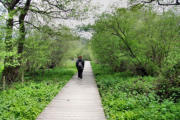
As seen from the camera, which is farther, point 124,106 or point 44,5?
point 44,5

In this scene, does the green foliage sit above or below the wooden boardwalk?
above

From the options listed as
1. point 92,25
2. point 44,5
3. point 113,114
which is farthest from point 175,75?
point 44,5

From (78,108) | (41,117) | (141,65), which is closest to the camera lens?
(41,117)

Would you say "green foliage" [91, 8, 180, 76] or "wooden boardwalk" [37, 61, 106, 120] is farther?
"green foliage" [91, 8, 180, 76]

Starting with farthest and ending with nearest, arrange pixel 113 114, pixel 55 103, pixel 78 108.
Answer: pixel 55 103 < pixel 78 108 < pixel 113 114

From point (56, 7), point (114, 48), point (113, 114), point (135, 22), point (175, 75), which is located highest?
point (56, 7)

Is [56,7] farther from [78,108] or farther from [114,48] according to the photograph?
[78,108]

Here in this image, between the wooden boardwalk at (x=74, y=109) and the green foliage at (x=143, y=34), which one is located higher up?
the green foliage at (x=143, y=34)

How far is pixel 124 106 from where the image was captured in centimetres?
564

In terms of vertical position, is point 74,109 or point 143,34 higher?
point 143,34

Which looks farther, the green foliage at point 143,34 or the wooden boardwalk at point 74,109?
the green foliage at point 143,34

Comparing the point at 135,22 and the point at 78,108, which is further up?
the point at 135,22

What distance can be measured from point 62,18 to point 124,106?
32.4ft

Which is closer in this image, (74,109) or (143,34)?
(74,109)
